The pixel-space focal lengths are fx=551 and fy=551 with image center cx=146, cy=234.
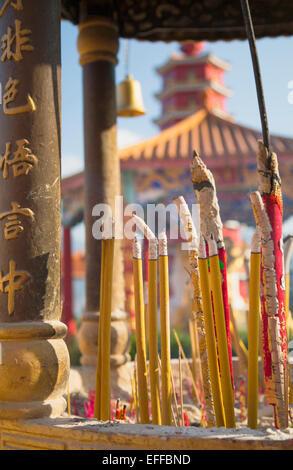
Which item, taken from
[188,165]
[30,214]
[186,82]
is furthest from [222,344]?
[186,82]

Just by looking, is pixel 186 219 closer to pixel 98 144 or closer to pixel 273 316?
pixel 273 316

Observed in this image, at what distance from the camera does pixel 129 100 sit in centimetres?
390

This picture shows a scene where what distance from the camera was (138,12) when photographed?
346cm

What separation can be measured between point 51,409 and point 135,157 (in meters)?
6.27

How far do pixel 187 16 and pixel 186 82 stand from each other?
48.1 feet

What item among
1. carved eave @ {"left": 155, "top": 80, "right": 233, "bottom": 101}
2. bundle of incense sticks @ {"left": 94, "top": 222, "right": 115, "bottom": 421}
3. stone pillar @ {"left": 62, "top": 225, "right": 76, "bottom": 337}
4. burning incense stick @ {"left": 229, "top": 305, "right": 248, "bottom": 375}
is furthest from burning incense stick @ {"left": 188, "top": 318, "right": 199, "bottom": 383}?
carved eave @ {"left": 155, "top": 80, "right": 233, "bottom": 101}

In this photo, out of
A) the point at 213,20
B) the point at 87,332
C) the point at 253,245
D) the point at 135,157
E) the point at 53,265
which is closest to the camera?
the point at 253,245

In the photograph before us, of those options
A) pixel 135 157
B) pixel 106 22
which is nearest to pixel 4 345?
pixel 106 22

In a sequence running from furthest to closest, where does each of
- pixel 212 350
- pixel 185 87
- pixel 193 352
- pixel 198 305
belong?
pixel 185 87 → pixel 193 352 → pixel 198 305 → pixel 212 350

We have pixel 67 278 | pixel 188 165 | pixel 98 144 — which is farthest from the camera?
pixel 67 278

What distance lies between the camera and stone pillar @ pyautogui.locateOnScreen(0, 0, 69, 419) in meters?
1.70

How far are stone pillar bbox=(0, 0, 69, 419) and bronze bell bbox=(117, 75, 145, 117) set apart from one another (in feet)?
6.26

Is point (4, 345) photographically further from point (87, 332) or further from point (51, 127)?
point (87, 332)

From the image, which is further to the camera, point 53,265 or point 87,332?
point 87,332
